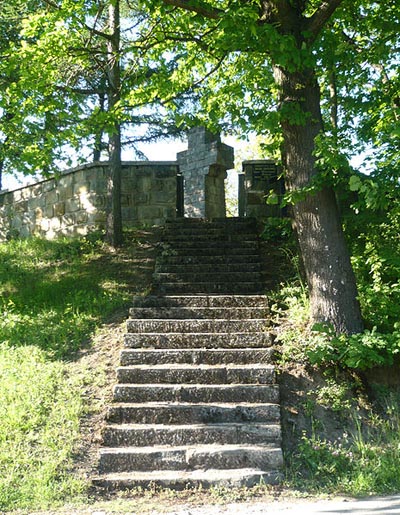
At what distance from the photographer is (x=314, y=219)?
21.9ft

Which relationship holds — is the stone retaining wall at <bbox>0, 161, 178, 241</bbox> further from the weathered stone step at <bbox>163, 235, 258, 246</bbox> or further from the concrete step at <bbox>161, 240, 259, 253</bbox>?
the concrete step at <bbox>161, 240, 259, 253</bbox>

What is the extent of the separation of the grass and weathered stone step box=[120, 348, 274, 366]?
0.58 meters

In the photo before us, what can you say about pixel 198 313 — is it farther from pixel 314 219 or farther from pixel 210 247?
pixel 210 247

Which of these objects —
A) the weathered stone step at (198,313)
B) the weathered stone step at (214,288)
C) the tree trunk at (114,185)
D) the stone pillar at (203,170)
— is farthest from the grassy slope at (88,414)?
the stone pillar at (203,170)

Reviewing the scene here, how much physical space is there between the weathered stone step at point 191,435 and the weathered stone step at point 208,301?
2.35 m

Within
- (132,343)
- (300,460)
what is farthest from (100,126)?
(300,460)

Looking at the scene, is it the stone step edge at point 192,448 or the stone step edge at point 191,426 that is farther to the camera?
the stone step edge at point 191,426

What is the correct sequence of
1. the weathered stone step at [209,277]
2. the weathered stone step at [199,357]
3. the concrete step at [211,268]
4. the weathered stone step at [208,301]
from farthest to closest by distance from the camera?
the concrete step at [211,268] < the weathered stone step at [209,277] < the weathered stone step at [208,301] < the weathered stone step at [199,357]

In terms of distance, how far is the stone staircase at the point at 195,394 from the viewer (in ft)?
17.0

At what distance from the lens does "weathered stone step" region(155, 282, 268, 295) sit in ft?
27.1

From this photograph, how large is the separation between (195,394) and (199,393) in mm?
43

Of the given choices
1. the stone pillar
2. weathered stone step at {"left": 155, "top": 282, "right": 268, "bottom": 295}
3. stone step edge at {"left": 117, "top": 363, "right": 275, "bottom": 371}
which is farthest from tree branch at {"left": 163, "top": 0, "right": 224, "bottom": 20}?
the stone pillar

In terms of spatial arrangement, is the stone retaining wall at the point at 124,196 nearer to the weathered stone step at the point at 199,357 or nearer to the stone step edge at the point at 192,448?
the weathered stone step at the point at 199,357

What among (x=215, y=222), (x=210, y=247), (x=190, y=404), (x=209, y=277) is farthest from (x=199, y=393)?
(x=215, y=222)
